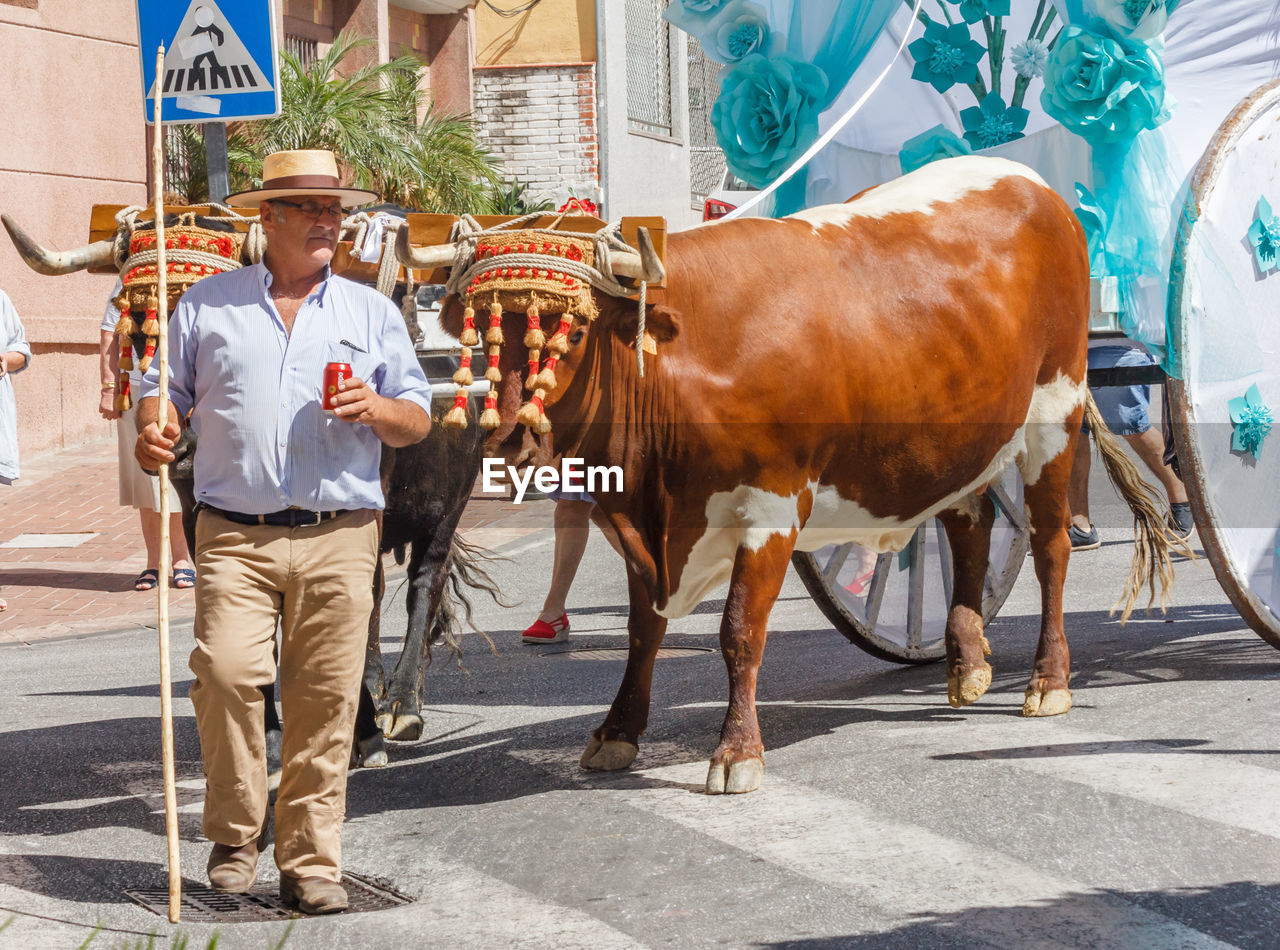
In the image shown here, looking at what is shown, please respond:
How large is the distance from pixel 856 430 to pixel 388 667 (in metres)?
3.13

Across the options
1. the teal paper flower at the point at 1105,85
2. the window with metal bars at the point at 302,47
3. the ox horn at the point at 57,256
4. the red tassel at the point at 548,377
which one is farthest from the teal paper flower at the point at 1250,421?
the window with metal bars at the point at 302,47

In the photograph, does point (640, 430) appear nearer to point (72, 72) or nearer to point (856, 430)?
point (856, 430)

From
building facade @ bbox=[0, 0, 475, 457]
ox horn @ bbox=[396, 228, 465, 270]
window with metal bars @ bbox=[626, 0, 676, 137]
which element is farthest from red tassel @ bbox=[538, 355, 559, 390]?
window with metal bars @ bbox=[626, 0, 676, 137]

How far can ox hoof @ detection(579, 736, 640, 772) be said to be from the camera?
536 cm

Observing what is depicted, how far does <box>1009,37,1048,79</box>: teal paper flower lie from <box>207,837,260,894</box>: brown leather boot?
426 centimetres

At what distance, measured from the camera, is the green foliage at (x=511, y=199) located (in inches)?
877

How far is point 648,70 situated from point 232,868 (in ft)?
86.3

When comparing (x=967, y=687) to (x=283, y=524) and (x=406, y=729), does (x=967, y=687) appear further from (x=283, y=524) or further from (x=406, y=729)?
(x=283, y=524)

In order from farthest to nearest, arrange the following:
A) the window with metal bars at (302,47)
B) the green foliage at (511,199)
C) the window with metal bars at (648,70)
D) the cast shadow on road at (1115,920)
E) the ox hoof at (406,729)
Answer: the window with metal bars at (648,70)
the green foliage at (511,199)
the window with metal bars at (302,47)
the ox hoof at (406,729)
the cast shadow on road at (1115,920)

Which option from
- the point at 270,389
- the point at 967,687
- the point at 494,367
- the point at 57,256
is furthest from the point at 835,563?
the point at 57,256

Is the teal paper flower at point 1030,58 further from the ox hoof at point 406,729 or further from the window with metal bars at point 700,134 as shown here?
the window with metal bars at point 700,134

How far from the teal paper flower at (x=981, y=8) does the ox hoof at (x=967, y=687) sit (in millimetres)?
2727

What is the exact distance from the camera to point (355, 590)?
4297mm

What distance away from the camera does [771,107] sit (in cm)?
668
